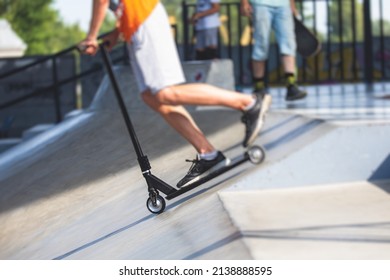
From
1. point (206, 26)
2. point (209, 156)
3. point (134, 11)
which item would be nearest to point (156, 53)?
point (134, 11)

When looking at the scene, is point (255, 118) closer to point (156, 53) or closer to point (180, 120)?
point (180, 120)

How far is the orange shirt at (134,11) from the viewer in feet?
18.6

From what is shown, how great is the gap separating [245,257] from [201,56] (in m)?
6.06

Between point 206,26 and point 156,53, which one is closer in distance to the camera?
point 156,53

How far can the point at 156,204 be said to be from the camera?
5.75m

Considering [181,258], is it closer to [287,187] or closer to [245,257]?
[245,257]

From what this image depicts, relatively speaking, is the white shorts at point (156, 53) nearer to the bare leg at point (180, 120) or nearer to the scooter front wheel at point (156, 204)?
the bare leg at point (180, 120)

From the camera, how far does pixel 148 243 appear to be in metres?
5.18

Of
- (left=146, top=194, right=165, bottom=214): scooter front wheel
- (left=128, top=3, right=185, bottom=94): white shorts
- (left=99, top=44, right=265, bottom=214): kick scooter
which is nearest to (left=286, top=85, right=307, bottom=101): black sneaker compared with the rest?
(left=99, top=44, right=265, bottom=214): kick scooter

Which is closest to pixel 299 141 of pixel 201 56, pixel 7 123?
pixel 201 56

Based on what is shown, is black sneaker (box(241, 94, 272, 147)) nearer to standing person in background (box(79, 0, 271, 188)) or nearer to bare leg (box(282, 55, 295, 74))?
standing person in background (box(79, 0, 271, 188))

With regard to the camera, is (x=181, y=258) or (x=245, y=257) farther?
(x=181, y=258)

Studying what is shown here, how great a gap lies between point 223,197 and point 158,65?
0.84 metres

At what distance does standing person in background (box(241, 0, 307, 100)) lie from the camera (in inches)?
307
